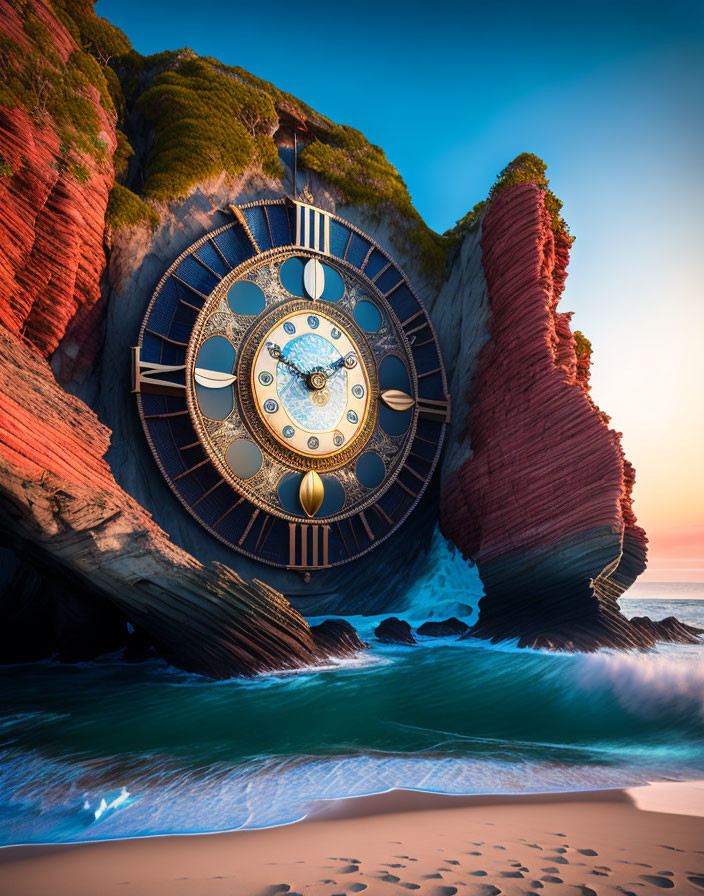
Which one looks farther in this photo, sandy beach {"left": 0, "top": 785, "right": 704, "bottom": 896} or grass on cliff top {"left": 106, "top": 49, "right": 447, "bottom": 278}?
grass on cliff top {"left": 106, "top": 49, "right": 447, "bottom": 278}

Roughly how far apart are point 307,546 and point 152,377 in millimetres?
3000

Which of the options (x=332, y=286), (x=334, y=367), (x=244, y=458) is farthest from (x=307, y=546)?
(x=332, y=286)

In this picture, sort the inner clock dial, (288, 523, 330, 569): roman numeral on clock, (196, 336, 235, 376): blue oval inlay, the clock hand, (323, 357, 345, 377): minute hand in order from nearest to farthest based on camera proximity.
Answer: (196, 336, 235, 376): blue oval inlay
(288, 523, 330, 569): roman numeral on clock
the inner clock dial
the clock hand
(323, 357, 345, 377): minute hand

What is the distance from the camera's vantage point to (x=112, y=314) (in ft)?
27.9

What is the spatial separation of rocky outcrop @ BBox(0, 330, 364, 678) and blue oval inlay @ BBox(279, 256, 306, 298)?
4.04m

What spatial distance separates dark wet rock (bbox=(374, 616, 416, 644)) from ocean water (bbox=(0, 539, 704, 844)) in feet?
1.88

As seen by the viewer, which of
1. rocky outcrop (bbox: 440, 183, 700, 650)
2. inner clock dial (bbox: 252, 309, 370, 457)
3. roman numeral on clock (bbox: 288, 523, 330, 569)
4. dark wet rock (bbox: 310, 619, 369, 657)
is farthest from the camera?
inner clock dial (bbox: 252, 309, 370, 457)

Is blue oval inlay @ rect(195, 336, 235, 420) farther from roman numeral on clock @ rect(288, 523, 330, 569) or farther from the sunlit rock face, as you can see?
roman numeral on clock @ rect(288, 523, 330, 569)

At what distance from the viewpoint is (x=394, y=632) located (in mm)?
8266

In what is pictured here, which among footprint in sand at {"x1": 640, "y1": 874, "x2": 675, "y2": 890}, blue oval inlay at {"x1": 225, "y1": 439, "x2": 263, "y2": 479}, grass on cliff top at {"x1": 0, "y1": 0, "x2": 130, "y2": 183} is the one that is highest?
grass on cliff top at {"x1": 0, "y1": 0, "x2": 130, "y2": 183}

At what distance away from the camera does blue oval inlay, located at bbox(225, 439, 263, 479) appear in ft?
27.9

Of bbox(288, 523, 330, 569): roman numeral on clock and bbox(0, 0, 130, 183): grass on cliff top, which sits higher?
bbox(0, 0, 130, 183): grass on cliff top

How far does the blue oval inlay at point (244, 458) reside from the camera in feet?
27.9

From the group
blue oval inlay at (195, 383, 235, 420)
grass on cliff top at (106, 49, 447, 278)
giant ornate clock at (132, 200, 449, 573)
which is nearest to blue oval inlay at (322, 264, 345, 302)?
giant ornate clock at (132, 200, 449, 573)
